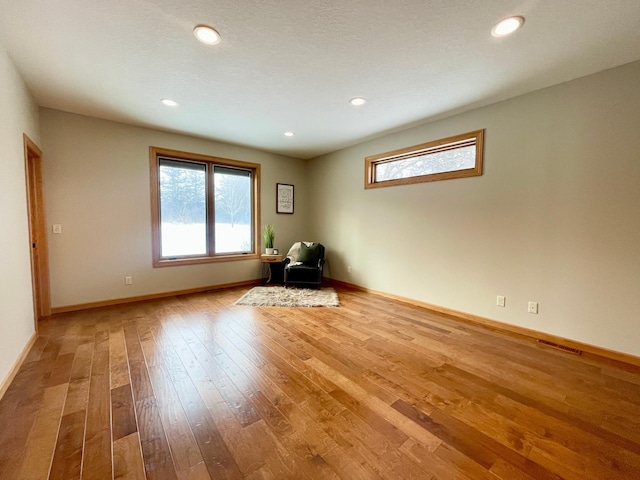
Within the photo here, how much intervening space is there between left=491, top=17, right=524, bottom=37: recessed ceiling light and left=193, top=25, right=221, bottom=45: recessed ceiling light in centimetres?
205

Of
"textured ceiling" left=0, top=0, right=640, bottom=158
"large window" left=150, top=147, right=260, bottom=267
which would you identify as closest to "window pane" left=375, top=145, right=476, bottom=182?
"textured ceiling" left=0, top=0, right=640, bottom=158

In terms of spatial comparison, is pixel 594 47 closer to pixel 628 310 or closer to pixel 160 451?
pixel 628 310

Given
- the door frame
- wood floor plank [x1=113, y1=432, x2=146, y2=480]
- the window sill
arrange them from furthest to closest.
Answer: the window sill
the door frame
wood floor plank [x1=113, y1=432, x2=146, y2=480]

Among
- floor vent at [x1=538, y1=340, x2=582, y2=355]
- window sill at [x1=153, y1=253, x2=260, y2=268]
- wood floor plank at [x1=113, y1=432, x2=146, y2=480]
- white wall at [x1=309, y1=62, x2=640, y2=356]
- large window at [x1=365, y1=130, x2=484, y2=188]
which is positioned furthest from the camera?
window sill at [x1=153, y1=253, x2=260, y2=268]

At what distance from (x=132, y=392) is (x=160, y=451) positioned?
68 centimetres

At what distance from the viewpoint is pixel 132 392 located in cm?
182

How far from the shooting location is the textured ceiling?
174 centimetres

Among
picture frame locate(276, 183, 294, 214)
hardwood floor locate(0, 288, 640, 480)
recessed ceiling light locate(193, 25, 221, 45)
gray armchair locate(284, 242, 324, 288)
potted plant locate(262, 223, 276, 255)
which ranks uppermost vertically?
recessed ceiling light locate(193, 25, 221, 45)

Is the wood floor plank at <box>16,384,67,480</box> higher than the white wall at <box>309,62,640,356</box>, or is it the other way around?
the white wall at <box>309,62,640,356</box>

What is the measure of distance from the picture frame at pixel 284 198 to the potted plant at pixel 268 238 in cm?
46

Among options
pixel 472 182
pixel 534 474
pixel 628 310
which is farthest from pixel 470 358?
pixel 472 182

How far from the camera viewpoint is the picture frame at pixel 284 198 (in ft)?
17.7

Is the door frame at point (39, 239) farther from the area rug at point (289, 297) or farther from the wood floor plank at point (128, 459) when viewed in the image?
the wood floor plank at point (128, 459)

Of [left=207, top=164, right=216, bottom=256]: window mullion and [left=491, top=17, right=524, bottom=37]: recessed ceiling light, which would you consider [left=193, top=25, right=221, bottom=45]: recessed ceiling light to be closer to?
[left=491, top=17, right=524, bottom=37]: recessed ceiling light
